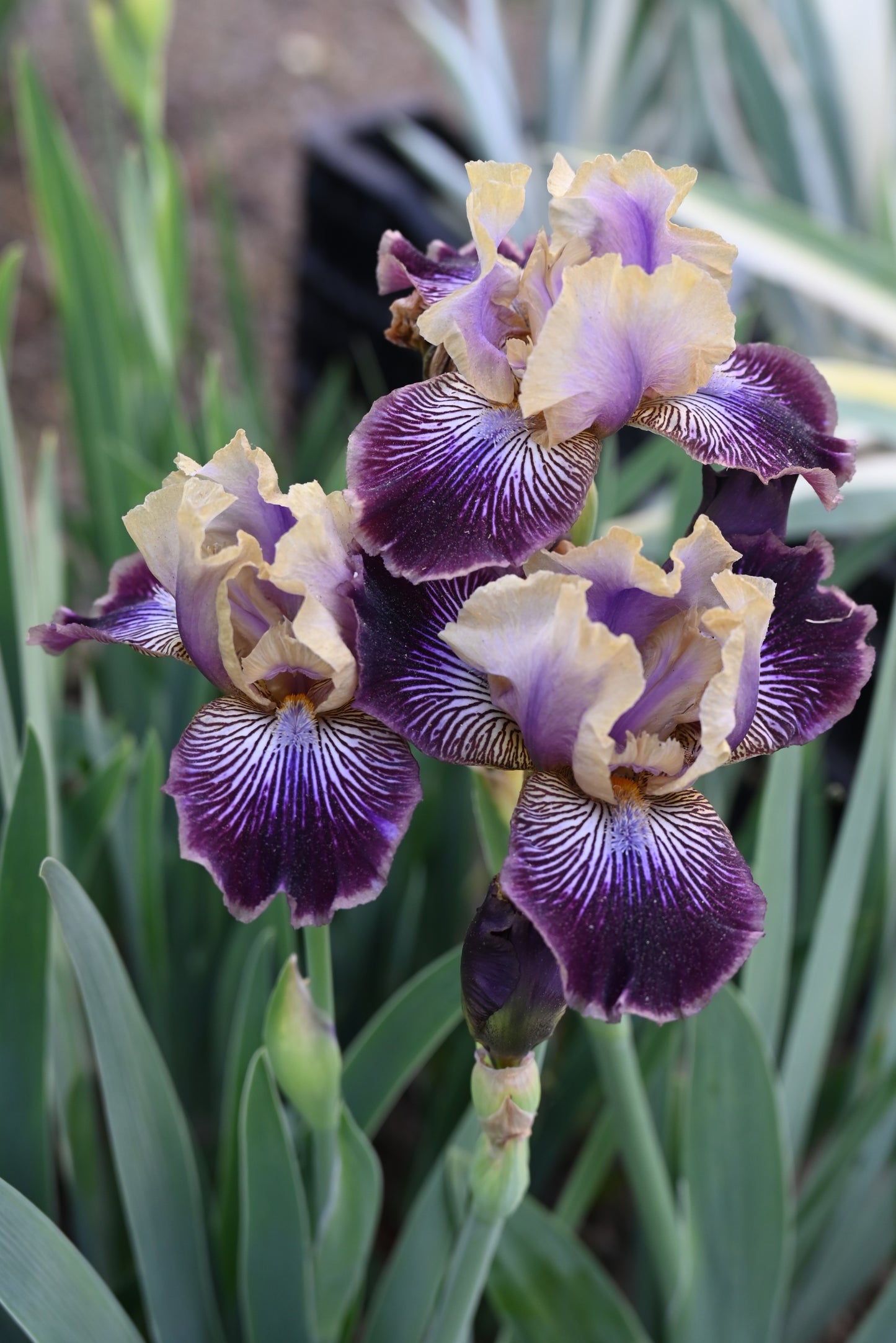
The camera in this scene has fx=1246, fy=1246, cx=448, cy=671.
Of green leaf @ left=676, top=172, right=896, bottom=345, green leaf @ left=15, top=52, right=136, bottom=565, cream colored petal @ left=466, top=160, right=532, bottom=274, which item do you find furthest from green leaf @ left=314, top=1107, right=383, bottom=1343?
green leaf @ left=676, top=172, right=896, bottom=345

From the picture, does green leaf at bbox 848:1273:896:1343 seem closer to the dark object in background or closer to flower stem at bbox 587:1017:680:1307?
flower stem at bbox 587:1017:680:1307

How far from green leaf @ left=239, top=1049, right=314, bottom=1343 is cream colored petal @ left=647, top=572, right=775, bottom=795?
312 mm

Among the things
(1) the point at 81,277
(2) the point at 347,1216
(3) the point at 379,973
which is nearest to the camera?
(2) the point at 347,1216

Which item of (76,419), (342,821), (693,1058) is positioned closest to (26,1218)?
(342,821)

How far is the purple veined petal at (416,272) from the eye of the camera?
0.62 m

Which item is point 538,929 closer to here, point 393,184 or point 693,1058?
point 693,1058

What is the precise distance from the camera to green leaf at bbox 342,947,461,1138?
28.2 inches

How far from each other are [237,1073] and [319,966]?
27 centimetres

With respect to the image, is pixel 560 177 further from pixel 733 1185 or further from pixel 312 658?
pixel 733 1185

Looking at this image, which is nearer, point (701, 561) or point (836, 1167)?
point (701, 561)

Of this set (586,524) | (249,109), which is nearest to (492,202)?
(586,524)

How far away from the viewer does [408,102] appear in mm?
2451

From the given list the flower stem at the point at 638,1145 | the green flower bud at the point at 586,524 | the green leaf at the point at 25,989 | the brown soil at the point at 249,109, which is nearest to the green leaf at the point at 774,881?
the flower stem at the point at 638,1145

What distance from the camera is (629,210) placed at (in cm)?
→ 54
